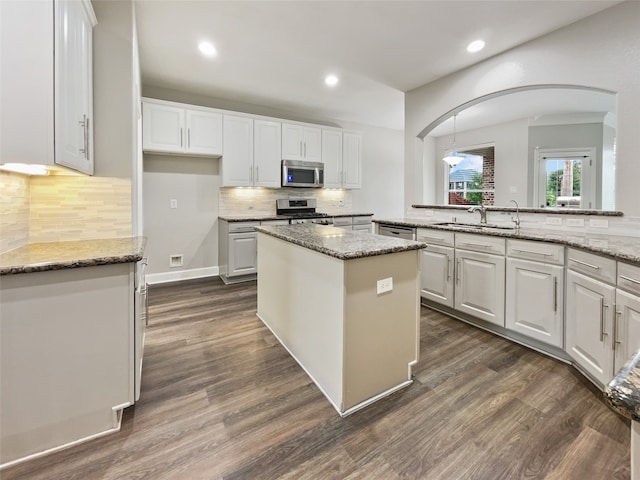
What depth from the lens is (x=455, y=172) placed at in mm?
7520

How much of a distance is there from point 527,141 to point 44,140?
283 inches

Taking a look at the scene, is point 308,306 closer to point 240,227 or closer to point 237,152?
point 240,227

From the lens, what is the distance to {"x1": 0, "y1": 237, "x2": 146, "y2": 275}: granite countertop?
1332 millimetres

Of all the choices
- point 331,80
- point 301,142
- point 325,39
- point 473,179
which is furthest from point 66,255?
point 473,179

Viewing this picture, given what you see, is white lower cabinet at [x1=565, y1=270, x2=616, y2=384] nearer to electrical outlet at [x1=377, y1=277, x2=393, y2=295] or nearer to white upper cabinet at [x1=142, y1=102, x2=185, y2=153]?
electrical outlet at [x1=377, y1=277, x2=393, y2=295]

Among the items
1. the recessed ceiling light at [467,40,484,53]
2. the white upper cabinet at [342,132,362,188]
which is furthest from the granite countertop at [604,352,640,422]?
the white upper cabinet at [342,132,362,188]

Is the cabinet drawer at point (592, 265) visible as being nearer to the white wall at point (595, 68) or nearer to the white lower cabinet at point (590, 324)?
the white lower cabinet at point (590, 324)

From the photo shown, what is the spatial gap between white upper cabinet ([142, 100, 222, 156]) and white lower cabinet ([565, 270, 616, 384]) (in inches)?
166

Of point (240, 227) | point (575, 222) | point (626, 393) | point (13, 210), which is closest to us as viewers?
point (626, 393)

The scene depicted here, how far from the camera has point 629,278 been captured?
1.61 metres

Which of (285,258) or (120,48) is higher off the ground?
(120,48)

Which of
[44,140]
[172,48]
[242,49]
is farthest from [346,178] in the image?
[44,140]

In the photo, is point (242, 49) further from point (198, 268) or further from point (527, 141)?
point (527, 141)

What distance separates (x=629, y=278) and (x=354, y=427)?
1.68 m
